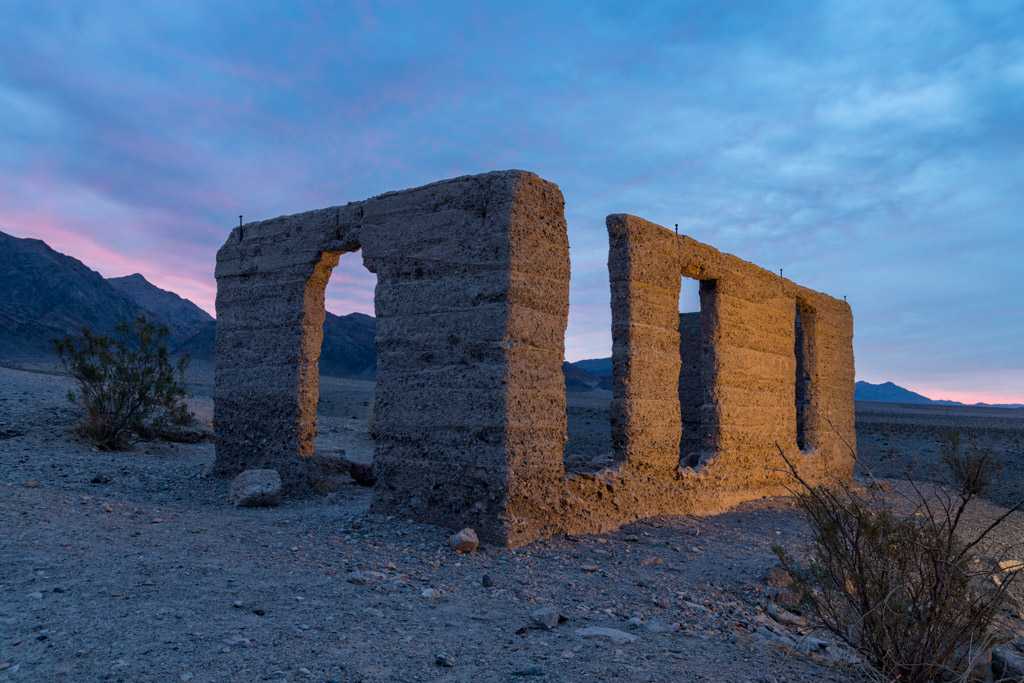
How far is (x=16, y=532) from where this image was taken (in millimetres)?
5000

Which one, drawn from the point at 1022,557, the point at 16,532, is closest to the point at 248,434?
the point at 16,532

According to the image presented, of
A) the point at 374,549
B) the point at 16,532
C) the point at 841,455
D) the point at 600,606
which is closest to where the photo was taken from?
the point at 600,606

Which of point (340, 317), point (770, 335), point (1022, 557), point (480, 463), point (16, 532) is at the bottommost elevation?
point (1022, 557)

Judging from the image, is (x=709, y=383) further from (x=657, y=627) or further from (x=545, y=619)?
(x=545, y=619)

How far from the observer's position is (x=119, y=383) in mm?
10125

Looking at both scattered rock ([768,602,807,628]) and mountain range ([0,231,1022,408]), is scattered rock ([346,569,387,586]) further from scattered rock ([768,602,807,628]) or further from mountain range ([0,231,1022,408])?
mountain range ([0,231,1022,408])

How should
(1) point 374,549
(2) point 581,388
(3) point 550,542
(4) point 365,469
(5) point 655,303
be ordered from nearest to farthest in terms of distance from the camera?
1. (1) point 374,549
2. (3) point 550,542
3. (5) point 655,303
4. (4) point 365,469
5. (2) point 581,388

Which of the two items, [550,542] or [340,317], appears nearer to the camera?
[550,542]

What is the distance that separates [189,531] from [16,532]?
1.11 m

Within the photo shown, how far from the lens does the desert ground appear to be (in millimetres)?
3332

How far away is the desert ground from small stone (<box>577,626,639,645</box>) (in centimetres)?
2

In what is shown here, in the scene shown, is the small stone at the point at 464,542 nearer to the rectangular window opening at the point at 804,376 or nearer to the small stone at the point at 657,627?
the small stone at the point at 657,627

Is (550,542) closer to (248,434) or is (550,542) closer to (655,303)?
(655,303)

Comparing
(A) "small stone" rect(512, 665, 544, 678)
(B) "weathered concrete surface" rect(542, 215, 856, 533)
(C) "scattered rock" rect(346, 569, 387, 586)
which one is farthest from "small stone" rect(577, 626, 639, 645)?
(B) "weathered concrete surface" rect(542, 215, 856, 533)
